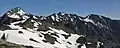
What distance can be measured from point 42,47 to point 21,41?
1563 centimetres

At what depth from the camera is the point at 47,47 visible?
183875 millimetres

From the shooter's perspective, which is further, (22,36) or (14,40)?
(22,36)

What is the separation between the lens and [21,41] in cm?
18362

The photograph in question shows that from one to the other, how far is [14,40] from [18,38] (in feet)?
29.5

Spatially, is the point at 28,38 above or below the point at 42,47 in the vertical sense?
above

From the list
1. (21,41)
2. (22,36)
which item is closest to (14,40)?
(21,41)

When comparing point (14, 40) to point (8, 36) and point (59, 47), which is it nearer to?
point (8, 36)

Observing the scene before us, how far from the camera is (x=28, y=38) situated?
198 metres

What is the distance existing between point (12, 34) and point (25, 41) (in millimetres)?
13201

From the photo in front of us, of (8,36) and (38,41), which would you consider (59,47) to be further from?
(8,36)

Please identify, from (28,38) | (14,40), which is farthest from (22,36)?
(14,40)

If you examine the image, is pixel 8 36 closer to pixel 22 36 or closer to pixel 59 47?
pixel 22 36

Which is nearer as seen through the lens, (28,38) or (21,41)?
(21,41)

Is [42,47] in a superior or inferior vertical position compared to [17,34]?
inferior
